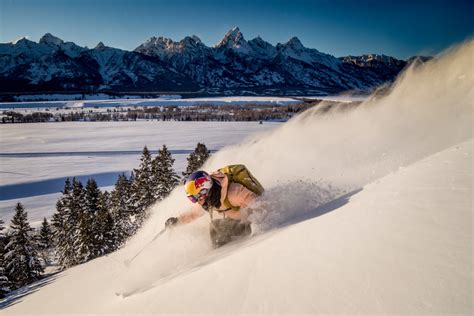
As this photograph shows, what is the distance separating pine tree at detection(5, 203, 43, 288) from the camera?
23.9 metres

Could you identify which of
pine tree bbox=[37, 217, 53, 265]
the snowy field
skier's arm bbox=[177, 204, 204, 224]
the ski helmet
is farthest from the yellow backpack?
the snowy field

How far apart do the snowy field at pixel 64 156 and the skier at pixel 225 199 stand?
4604cm

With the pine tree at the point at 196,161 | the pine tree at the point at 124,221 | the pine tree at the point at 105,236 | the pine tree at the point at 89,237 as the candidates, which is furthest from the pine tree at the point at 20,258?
the pine tree at the point at 196,161

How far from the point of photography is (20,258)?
24.1m

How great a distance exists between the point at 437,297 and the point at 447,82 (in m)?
12.2

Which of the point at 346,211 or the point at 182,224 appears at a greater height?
the point at 346,211

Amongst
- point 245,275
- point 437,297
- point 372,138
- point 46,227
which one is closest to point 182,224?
point 245,275

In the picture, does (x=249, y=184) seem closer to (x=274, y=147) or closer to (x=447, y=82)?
(x=274, y=147)

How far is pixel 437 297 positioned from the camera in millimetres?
2109

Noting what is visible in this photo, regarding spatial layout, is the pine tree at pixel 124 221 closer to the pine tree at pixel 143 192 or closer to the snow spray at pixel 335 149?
the pine tree at pixel 143 192

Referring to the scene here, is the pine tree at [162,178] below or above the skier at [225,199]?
below

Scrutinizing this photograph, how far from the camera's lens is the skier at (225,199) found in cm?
559

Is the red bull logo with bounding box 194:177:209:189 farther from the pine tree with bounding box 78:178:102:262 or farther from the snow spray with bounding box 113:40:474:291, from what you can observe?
the pine tree with bounding box 78:178:102:262

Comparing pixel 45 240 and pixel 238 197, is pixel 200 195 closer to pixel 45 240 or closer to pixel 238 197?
pixel 238 197
